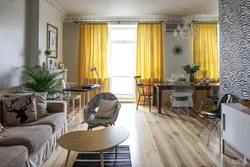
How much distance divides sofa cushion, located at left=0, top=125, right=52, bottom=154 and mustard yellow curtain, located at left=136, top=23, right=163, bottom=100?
4.45m

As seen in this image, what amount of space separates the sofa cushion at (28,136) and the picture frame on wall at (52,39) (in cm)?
326

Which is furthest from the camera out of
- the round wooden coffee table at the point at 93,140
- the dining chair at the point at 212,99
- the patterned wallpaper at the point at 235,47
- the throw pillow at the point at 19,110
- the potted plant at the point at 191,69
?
the potted plant at the point at 191,69

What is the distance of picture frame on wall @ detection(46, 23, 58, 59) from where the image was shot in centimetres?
531

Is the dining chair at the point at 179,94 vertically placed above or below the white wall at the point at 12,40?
below

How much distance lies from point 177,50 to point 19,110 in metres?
5.22

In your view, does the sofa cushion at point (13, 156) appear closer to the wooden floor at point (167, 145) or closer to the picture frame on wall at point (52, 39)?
the wooden floor at point (167, 145)

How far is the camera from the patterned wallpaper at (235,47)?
2.91 metres

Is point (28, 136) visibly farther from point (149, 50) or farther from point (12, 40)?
point (149, 50)

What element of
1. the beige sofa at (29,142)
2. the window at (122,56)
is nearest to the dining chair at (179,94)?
the window at (122,56)

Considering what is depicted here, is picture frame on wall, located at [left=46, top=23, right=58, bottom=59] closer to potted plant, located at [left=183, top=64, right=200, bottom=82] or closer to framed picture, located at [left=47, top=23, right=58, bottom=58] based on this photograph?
framed picture, located at [left=47, top=23, right=58, bottom=58]

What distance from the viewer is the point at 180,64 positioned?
6.70 meters

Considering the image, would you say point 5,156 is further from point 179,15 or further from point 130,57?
point 179,15

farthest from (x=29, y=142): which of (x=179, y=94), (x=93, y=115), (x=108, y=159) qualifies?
(x=179, y=94)

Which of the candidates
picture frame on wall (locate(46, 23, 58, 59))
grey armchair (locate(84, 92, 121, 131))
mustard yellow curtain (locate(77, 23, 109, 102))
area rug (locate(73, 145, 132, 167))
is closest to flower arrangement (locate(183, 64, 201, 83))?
mustard yellow curtain (locate(77, 23, 109, 102))
